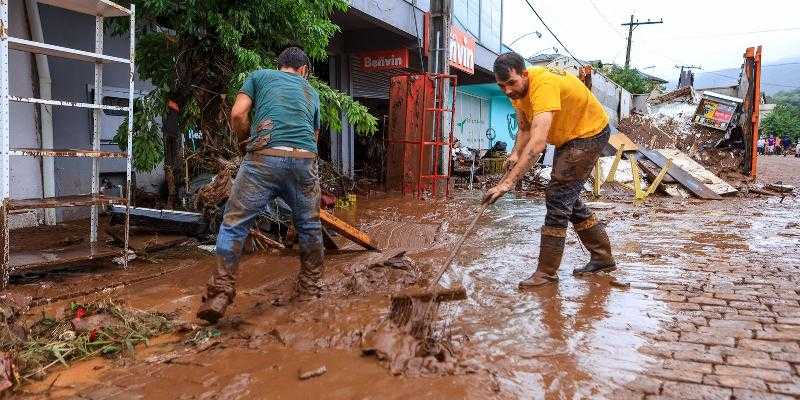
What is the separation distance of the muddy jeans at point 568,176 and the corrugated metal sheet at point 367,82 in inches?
366

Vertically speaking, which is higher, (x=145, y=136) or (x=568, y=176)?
(x=145, y=136)

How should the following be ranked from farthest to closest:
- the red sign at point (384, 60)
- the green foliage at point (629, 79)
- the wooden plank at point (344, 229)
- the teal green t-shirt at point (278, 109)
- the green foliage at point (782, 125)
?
1. the green foliage at point (782, 125)
2. the green foliage at point (629, 79)
3. the red sign at point (384, 60)
4. the wooden plank at point (344, 229)
5. the teal green t-shirt at point (278, 109)

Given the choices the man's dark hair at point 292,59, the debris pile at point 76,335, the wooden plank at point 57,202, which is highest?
the man's dark hair at point 292,59

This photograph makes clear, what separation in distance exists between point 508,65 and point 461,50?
30.3 feet

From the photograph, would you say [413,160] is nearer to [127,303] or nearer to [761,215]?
[761,215]

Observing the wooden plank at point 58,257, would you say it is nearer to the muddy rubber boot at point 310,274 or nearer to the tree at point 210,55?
the tree at point 210,55

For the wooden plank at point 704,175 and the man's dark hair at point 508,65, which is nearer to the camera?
the man's dark hair at point 508,65

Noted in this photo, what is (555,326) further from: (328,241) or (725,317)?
(328,241)

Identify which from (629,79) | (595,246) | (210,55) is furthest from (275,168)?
(629,79)

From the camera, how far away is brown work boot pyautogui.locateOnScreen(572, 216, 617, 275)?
4.48 m

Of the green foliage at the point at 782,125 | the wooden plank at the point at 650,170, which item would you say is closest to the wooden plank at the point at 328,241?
the wooden plank at the point at 650,170

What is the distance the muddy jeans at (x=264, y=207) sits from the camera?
333 cm

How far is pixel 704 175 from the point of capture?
11430mm

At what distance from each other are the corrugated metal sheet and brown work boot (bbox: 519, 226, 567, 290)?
9.45 m
